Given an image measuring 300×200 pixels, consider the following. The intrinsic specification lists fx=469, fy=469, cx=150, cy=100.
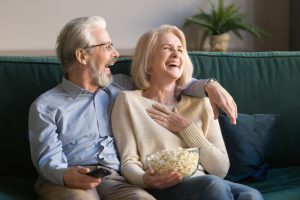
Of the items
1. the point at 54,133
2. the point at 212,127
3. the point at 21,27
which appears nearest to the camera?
the point at 54,133

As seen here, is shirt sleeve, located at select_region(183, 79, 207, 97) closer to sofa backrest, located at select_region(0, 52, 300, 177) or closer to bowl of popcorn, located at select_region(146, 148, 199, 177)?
sofa backrest, located at select_region(0, 52, 300, 177)

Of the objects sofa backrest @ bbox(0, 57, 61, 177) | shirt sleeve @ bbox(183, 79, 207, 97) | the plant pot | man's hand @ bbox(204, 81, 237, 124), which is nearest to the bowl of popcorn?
man's hand @ bbox(204, 81, 237, 124)

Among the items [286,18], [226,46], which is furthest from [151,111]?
[286,18]

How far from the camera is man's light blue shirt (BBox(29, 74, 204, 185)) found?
1704 mm

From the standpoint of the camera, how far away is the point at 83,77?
1.93m

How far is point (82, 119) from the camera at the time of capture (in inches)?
72.6

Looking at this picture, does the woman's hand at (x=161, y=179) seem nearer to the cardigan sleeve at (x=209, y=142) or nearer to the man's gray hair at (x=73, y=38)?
the cardigan sleeve at (x=209, y=142)

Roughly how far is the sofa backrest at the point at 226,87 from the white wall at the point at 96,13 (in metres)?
1.17

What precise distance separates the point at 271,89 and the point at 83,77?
874 millimetres

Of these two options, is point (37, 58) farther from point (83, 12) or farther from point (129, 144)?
point (83, 12)

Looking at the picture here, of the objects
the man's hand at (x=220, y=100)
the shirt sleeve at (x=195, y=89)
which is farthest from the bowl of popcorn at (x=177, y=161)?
the shirt sleeve at (x=195, y=89)

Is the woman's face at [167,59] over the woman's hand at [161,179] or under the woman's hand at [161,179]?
over

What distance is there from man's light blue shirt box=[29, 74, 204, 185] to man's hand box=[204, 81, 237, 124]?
0.05 metres

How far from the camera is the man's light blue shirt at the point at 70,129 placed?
1.70 meters
